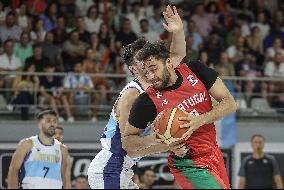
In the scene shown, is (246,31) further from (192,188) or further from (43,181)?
(192,188)

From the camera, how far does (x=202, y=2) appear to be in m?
18.5

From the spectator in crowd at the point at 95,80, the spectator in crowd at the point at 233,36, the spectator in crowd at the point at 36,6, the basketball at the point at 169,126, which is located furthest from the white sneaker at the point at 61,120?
the basketball at the point at 169,126

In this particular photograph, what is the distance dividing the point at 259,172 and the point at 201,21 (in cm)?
563

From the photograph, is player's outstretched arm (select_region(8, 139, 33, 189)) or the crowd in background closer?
player's outstretched arm (select_region(8, 139, 33, 189))

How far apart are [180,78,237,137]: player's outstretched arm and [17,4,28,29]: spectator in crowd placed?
9.91 m

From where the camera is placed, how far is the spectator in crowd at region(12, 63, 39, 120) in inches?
584

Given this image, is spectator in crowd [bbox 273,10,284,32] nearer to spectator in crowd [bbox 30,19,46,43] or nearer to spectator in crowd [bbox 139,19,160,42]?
spectator in crowd [bbox 139,19,160,42]

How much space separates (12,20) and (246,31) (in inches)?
212

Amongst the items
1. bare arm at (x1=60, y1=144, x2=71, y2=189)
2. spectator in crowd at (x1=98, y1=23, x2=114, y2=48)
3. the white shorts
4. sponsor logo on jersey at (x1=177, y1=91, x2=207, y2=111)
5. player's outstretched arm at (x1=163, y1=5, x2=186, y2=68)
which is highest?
spectator in crowd at (x1=98, y1=23, x2=114, y2=48)

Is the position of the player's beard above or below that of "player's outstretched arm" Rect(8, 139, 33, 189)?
above

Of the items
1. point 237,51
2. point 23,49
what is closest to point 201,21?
point 237,51

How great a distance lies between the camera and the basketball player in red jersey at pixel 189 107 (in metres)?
6.49

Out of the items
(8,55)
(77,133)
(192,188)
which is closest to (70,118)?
(77,133)

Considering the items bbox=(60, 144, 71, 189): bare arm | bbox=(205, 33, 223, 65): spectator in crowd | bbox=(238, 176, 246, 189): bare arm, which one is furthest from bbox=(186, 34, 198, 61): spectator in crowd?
bbox=(60, 144, 71, 189): bare arm
